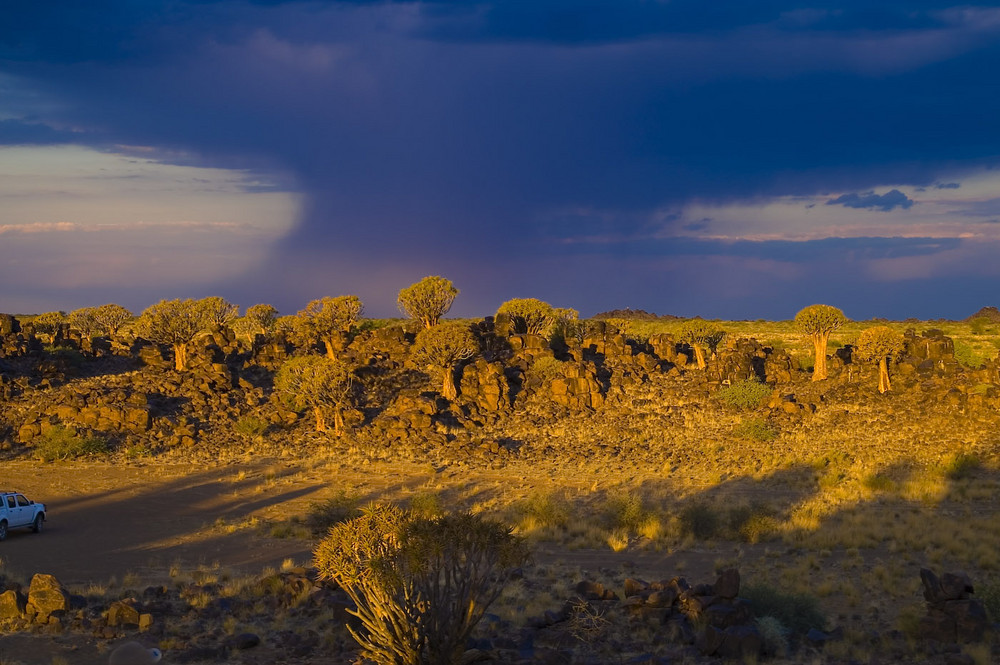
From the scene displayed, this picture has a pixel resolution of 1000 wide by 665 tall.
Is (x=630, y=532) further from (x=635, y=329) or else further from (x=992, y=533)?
(x=635, y=329)

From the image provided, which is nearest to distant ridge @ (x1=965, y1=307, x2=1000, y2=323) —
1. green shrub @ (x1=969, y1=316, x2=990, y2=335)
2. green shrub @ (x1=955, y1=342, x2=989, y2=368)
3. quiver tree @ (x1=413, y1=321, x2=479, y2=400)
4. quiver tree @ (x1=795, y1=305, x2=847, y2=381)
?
green shrub @ (x1=969, y1=316, x2=990, y2=335)

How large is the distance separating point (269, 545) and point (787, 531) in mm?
15006

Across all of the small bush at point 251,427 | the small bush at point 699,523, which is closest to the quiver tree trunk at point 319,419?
the small bush at point 251,427

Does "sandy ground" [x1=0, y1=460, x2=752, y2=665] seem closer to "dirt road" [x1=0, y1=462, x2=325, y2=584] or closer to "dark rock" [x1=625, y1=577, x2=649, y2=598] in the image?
"dirt road" [x1=0, y1=462, x2=325, y2=584]

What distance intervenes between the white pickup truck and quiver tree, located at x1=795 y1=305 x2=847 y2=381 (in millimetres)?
38749

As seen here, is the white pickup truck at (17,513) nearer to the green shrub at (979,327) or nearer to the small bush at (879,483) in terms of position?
the small bush at (879,483)

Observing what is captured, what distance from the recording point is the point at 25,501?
79.6 feet

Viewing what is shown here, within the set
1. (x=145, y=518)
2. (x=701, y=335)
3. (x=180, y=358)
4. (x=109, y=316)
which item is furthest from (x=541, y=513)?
(x=109, y=316)

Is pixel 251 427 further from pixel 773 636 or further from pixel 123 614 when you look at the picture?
pixel 773 636

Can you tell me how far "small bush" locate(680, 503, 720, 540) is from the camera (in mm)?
21906

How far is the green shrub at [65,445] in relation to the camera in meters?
34.7

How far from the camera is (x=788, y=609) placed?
13.7 meters

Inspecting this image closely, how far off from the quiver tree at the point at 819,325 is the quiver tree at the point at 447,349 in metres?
20.1

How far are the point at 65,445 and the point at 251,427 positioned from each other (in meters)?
8.25
